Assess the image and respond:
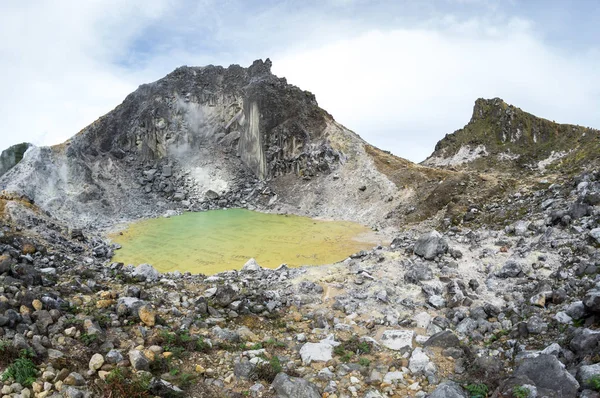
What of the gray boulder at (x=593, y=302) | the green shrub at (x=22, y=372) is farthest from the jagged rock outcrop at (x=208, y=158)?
the green shrub at (x=22, y=372)

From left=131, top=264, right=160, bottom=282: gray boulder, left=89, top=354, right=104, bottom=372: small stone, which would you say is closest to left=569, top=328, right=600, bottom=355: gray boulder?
left=89, top=354, right=104, bottom=372: small stone

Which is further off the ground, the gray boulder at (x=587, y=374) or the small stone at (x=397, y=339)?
the gray boulder at (x=587, y=374)

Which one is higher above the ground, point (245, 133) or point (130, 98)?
point (130, 98)

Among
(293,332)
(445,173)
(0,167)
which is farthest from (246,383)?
(0,167)

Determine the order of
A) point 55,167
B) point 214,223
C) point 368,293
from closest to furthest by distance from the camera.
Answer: point 368,293 → point 214,223 → point 55,167

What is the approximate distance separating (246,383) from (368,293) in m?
5.71

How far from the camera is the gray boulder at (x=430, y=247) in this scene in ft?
46.8

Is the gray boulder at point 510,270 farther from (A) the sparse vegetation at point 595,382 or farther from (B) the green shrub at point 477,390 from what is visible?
(A) the sparse vegetation at point 595,382

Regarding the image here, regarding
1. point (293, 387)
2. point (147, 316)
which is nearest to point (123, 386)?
point (293, 387)

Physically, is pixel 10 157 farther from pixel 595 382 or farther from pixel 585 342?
pixel 595 382

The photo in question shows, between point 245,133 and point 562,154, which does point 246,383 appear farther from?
point 562,154

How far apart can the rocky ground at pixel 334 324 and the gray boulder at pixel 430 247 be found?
47 millimetres

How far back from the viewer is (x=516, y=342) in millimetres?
7945

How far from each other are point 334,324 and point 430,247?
19.4ft
